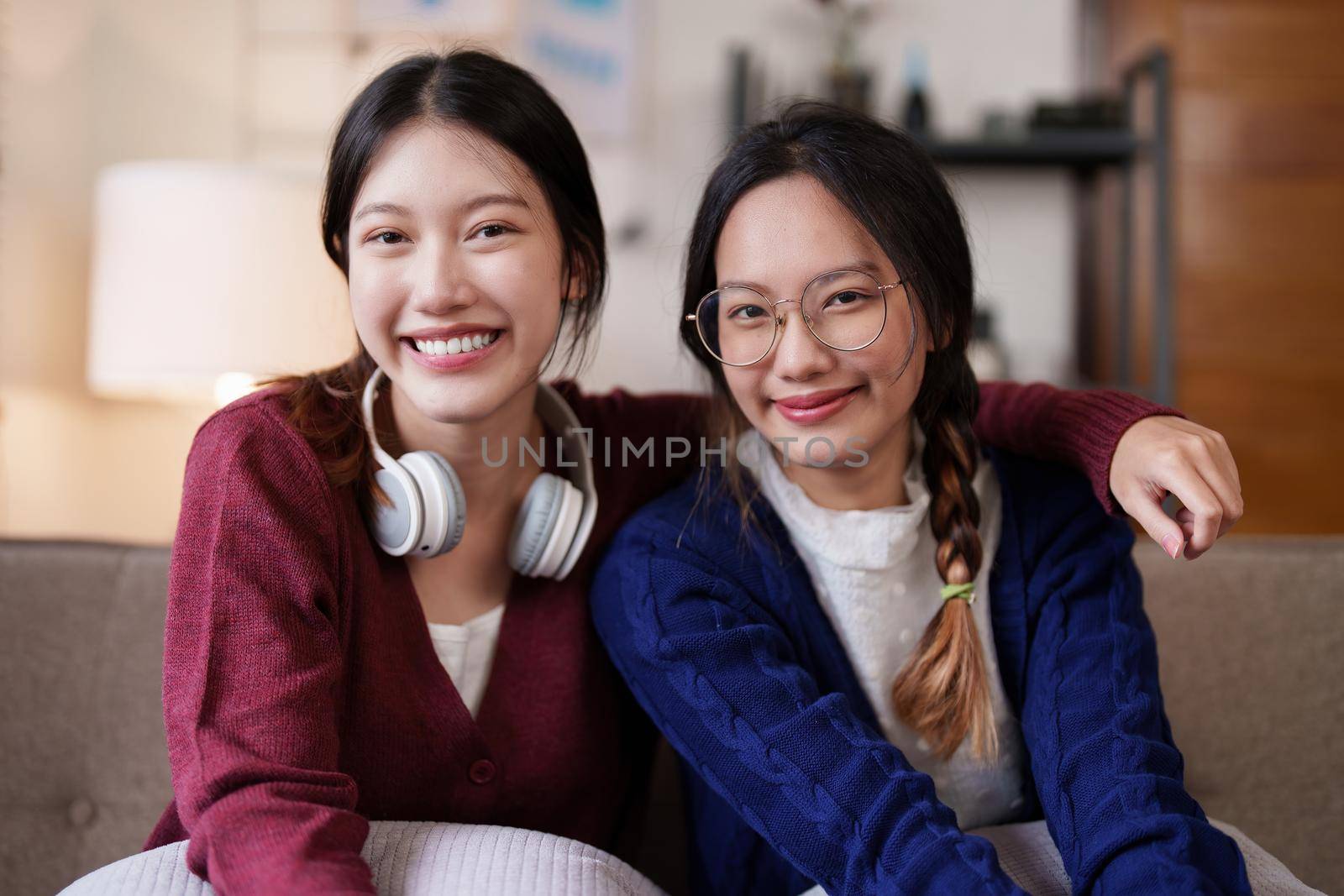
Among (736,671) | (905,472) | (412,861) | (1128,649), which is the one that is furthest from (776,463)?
(412,861)

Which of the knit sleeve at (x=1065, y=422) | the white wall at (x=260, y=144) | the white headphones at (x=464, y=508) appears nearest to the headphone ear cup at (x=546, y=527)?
the white headphones at (x=464, y=508)

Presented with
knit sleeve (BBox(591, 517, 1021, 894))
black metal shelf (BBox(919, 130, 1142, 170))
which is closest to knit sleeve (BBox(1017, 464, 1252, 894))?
knit sleeve (BBox(591, 517, 1021, 894))

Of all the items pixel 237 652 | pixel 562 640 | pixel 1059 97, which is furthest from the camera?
pixel 1059 97

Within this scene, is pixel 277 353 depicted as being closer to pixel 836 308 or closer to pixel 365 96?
pixel 365 96

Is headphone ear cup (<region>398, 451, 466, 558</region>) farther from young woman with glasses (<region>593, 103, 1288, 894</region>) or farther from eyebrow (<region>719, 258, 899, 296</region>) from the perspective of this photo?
eyebrow (<region>719, 258, 899, 296</region>)

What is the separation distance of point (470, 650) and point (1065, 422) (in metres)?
0.66

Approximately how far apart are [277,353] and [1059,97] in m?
1.94

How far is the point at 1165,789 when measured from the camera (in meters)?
0.90

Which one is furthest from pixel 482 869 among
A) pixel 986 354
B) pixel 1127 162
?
pixel 1127 162

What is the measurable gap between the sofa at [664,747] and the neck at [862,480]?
41cm

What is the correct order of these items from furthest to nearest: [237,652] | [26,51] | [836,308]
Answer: [26,51]
[836,308]
[237,652]

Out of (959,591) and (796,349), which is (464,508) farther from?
(959,591)

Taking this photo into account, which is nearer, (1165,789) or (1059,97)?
(1165,789)

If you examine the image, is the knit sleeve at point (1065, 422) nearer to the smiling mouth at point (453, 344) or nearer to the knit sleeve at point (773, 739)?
the knit sleeve at point (773, 739)
